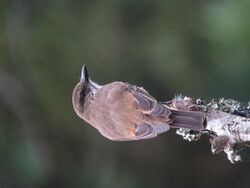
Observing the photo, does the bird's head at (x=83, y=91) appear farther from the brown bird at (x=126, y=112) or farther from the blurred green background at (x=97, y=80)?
the blurred green background at (x=97, y=80)

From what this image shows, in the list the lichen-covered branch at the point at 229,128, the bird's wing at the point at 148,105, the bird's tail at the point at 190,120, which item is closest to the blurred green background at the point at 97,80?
the bird's wing at the point at 148,105

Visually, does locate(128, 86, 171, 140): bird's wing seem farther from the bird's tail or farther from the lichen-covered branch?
the lichen-covered branch

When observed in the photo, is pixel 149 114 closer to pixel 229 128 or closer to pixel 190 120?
pixel 190 120

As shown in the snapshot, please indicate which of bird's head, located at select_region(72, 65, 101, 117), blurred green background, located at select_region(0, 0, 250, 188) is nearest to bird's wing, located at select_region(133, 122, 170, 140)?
bird's head, located at select_region(72, 65, 101, 117)

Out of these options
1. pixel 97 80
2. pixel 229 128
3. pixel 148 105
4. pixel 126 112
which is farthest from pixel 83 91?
pixel 229 128

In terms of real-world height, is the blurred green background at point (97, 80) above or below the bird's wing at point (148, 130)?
above

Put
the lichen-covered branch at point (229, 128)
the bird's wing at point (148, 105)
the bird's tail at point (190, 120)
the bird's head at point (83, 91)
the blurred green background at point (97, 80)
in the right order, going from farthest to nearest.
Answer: the blurred green background at point (97, 80)
the bird's head at point (83, 91)
the bird's wing at point (148, 105)
the bird's tail at point (190, 120)
the lichen-covered branch at point (229, 128)

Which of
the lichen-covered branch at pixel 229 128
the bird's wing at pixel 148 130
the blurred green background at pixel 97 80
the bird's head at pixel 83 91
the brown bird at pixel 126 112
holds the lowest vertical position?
the lichen-covered branch at pixel 229 128
